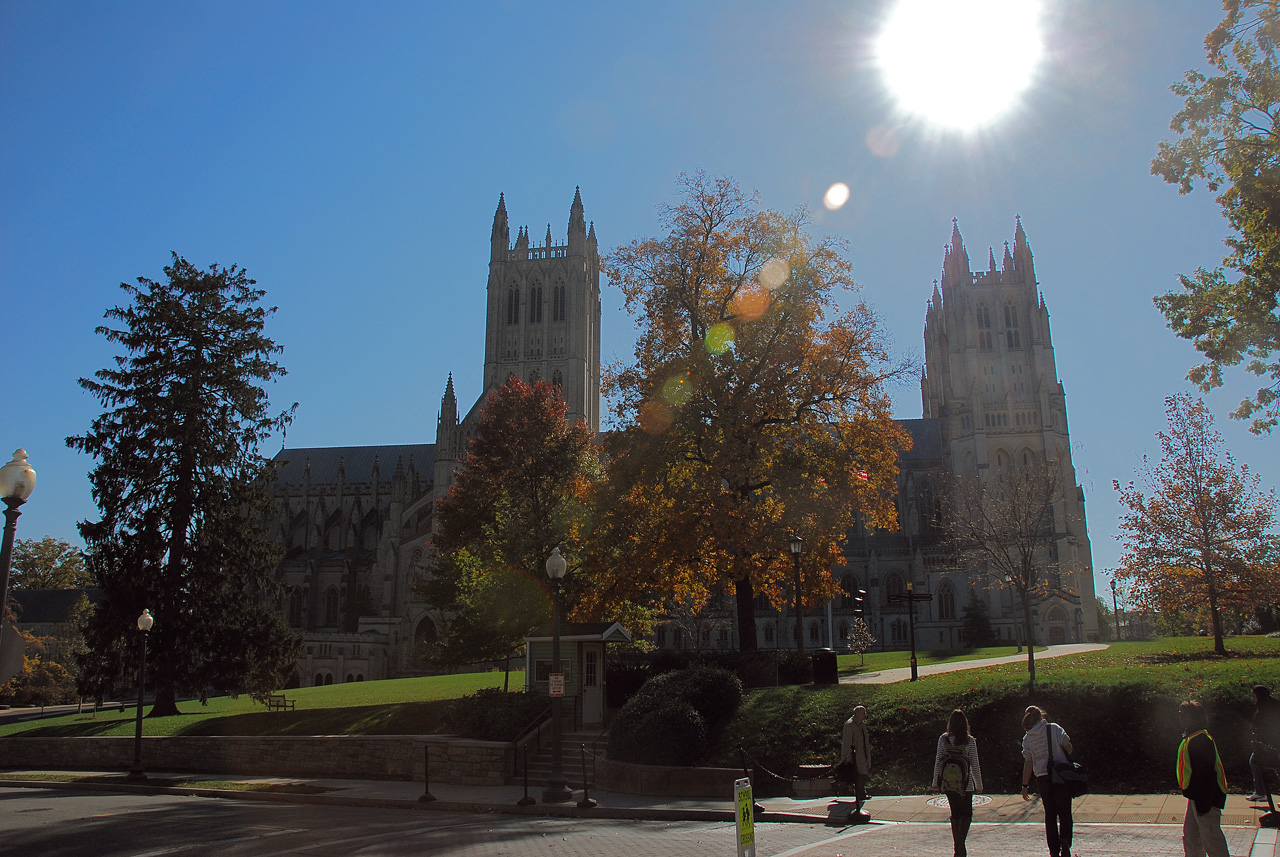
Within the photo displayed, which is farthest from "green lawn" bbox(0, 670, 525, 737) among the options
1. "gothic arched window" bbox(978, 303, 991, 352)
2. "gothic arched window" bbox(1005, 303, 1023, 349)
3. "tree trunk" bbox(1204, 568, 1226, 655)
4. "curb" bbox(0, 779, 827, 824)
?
"gothic arched window" bbox(1005, 303, 1023, 349)

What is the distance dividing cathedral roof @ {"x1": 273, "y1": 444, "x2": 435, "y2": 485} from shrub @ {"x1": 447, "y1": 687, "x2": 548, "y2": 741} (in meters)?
64.7

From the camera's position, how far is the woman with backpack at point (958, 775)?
870 cm

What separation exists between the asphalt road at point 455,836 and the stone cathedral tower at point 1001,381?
55758 mm

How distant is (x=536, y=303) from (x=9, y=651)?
76.9m

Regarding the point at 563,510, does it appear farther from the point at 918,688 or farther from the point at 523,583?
the point at 918,688

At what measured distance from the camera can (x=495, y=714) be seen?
67.9 feet

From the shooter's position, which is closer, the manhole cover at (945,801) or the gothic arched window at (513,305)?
the manhole cover at (945,801)

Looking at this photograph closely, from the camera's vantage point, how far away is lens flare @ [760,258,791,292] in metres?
23.3

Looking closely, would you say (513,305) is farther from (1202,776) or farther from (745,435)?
(1202,776)

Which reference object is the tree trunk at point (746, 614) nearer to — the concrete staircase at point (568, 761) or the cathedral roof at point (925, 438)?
the concrete staircase at point (568, 761)

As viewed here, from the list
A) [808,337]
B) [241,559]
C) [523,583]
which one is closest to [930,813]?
[808,337]

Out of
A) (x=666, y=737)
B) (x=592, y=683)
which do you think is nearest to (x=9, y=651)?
(x=666, y=737)

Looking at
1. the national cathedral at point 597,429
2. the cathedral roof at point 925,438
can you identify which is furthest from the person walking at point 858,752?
the cathedral roof at point 925,438

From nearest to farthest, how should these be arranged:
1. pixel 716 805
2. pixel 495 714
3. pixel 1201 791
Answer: pixel 1201 791, pixel 716 805, pixel 495 714
